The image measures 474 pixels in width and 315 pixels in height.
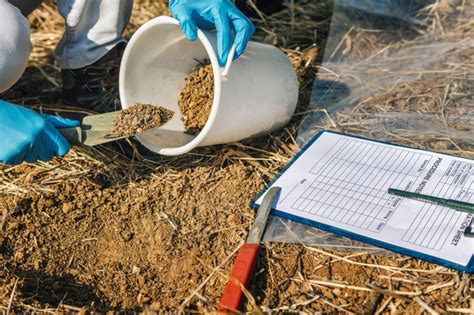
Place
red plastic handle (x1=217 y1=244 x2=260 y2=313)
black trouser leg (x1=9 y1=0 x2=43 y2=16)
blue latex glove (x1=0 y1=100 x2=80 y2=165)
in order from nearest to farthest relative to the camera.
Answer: red plastic handle (x1=217 y1=244 x2=260 y2=313) < blue latex glove (x1=0 y1=100 x2=80 y2=165) < black trouser leg (x1=9 y1=0 x2=43 y2=16)

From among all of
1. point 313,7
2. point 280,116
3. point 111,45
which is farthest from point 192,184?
point 313,7

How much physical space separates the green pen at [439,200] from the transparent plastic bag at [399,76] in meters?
0.28

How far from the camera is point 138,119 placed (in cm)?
133

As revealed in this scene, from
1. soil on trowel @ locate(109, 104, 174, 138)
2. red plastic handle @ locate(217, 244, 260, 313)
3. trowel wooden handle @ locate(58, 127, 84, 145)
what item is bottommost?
red plastic handle @ locate(217, 244, 260, 313)

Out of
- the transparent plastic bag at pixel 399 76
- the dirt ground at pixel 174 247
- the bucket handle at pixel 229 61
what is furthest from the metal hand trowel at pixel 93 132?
the transparent plastic bag at pixel 399 76

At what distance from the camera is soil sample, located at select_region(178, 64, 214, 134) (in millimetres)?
1444

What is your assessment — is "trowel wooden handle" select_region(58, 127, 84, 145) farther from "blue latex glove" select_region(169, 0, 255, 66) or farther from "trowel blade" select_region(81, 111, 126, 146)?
"blue latex glove" select_region(169, 0, 255, 66)

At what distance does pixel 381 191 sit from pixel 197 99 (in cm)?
52

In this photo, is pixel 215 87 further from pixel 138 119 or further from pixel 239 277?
pixel 239 277

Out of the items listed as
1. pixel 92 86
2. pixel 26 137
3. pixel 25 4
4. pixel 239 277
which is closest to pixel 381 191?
pixel 239 277

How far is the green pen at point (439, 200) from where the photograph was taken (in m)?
1.13

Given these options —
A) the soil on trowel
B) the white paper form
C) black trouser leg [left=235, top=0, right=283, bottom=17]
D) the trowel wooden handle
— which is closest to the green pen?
the white paper form

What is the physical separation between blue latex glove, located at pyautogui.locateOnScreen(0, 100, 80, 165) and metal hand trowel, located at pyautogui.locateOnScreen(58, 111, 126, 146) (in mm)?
28

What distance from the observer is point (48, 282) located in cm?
117
